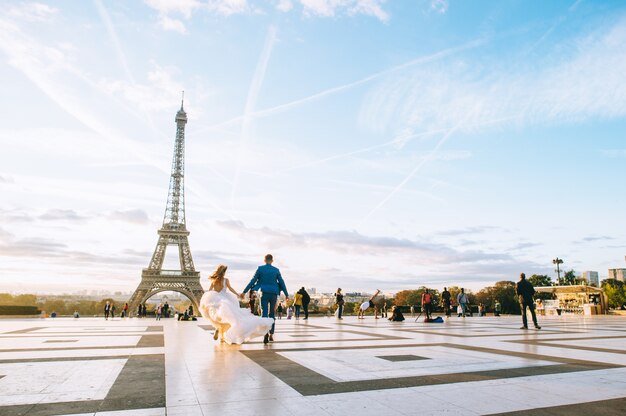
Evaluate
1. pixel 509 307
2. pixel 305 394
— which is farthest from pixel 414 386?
pixel 509 307

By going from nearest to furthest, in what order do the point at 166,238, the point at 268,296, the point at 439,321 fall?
A: 1. the point at 268,296
2. the point at 439,321
3. the point at 166,238

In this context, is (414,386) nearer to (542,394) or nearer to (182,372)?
(542,394)

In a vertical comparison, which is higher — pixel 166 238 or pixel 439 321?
pixel 166 238

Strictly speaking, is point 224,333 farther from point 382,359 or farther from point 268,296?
point 382,359

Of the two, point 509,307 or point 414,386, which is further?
point 509,307

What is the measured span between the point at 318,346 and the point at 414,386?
Result: 393 centimetres

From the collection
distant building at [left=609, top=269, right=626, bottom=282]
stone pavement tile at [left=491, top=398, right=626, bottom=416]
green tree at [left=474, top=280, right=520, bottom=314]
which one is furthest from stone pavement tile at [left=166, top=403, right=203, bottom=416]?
distant building at [left=609, top=269, right=626, bottom=282]

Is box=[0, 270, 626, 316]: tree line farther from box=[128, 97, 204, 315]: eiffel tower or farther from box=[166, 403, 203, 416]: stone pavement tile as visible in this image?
box=[166, 403, 203, 416]: stone pavement tile

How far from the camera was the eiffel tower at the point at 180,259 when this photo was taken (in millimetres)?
64562

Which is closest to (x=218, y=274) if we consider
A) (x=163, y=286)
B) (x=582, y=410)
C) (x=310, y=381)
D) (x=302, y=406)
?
(x=310, y=381)

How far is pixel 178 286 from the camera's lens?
6656 cm

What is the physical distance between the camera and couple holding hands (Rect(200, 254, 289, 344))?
7.99 meters

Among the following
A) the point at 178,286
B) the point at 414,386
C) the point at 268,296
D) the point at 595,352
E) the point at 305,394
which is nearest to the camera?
the point at 305,394

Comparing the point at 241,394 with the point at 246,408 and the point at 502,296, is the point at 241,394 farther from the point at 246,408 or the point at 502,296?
the point at 502,296
